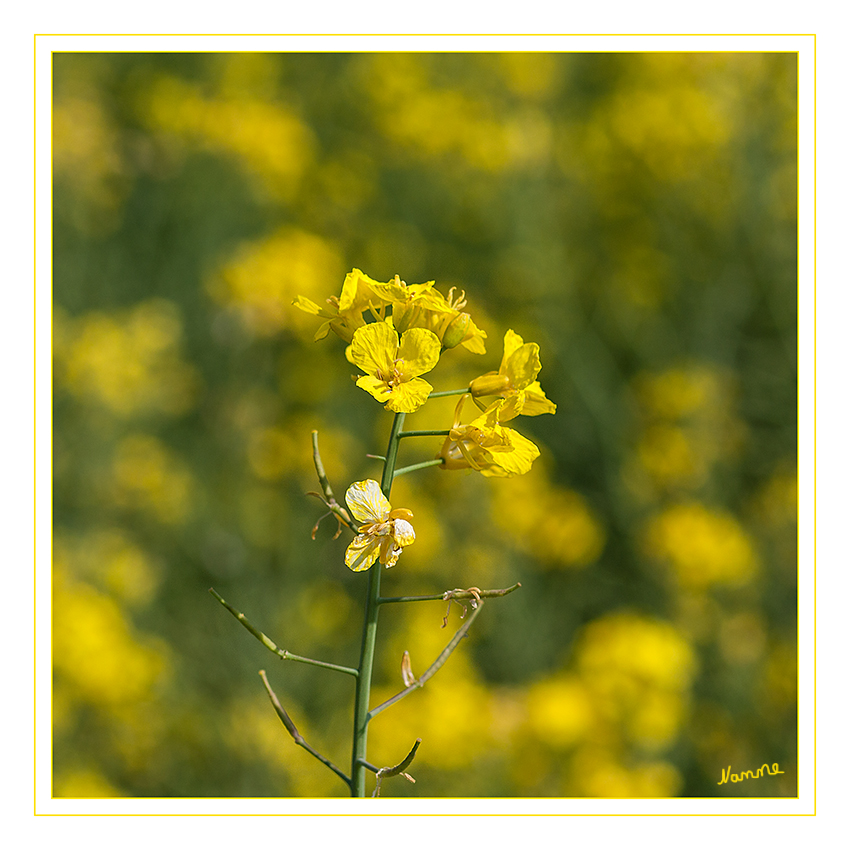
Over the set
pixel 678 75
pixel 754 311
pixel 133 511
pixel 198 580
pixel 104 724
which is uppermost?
pixel 678 75

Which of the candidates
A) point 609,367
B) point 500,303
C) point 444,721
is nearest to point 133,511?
point 444,721

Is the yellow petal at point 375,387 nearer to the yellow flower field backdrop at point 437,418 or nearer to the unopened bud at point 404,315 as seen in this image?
the unopened bud at point 404,315

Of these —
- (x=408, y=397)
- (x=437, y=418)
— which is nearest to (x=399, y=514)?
(x=408, y=397)

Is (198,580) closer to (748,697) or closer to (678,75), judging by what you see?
(748,697)

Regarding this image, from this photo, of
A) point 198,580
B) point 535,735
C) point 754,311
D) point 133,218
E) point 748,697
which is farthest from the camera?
point 133,218

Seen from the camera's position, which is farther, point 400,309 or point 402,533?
point 400,309
